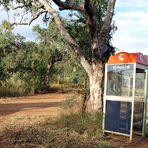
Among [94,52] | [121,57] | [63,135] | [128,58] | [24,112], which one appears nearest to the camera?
[63,135]

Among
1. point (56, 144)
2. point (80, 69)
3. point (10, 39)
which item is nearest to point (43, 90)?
point (10, 39)

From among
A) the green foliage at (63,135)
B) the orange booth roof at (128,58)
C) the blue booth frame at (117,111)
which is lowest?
the green foliage at (63,135)

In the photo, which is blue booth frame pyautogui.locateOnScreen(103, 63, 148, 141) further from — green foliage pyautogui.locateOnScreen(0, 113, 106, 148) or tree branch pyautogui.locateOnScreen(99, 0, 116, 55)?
tree branch pyautogui.locateOnScreen(99, 0, 116, 55)

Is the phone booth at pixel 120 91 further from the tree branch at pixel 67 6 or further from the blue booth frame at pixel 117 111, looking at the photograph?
the tree branch at pixel 67 6

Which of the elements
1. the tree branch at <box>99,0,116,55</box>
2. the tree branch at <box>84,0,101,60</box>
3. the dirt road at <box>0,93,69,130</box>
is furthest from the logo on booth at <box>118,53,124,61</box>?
the dirt road at <box>0,93,69,130</box>

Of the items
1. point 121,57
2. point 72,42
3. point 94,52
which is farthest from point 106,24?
point 121,57

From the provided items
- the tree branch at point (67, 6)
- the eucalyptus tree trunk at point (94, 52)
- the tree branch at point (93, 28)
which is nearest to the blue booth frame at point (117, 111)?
the eucalyptus tree trunk at point (94, 52)

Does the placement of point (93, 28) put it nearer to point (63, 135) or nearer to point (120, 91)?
point (120, 91)

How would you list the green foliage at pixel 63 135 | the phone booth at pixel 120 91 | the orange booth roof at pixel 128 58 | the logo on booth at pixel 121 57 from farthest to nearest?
the logo on booth at pixel 121 57 < the phone booth at pixel 120 91 < the orange booth roof at pixel 128 58 < the green foliage at pixel 63 135

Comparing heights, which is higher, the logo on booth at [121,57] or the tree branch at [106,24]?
the tree branch at [106,24]

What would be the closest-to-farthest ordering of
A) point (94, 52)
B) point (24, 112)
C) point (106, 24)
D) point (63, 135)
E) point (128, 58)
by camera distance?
point (63, 135) → point (128, 58) → point (94, 52) → point (106, 24) → point (24, 112)

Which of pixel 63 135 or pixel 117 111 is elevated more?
pixel 117 111

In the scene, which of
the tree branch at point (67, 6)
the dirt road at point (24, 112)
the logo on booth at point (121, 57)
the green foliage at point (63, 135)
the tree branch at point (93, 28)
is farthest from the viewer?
the dirt road at point (24, 112)

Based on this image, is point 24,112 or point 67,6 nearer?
point 67,6
